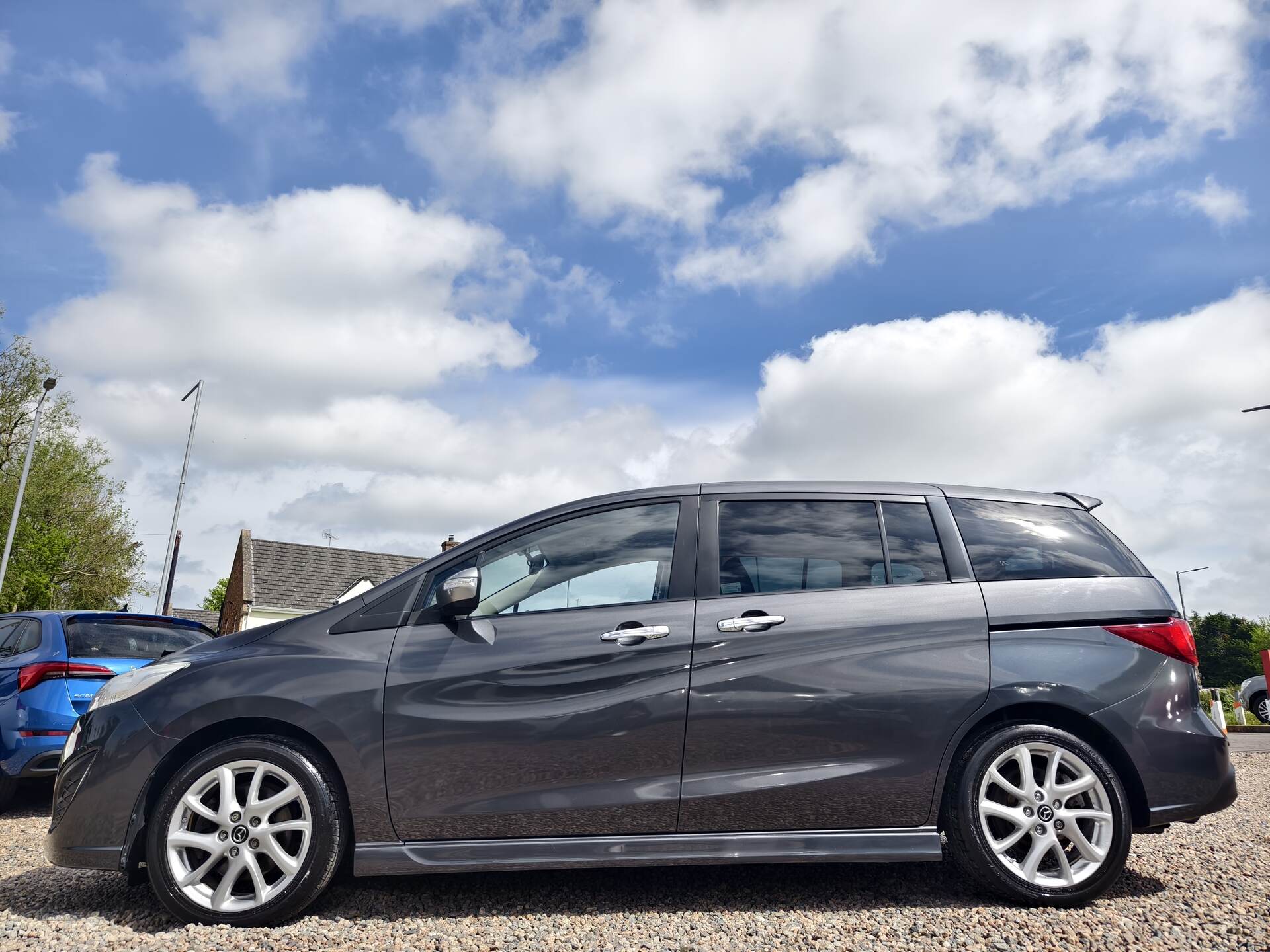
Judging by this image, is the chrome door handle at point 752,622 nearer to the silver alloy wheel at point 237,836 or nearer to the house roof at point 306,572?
the silver alloy wheel at point 237,836

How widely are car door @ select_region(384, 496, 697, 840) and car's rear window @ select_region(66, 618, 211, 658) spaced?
3650 millimetres

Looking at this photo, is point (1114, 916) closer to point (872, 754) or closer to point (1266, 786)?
point (872, 754)

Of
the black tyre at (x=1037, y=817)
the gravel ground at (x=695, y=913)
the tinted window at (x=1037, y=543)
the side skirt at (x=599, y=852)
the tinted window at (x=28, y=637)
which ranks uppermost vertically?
the tinted window at (x=1037, y=543)

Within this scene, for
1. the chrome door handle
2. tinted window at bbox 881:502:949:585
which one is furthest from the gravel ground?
tinted window at bbox 881:502:949:585

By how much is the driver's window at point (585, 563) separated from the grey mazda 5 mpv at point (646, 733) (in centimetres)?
1

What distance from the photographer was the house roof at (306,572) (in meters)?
34.3

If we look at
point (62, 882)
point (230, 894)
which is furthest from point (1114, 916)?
point (62, 882)

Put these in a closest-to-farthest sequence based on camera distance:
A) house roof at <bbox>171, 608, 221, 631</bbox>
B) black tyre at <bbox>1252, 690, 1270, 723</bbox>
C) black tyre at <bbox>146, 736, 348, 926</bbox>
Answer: black tyre at <bbox>146, 736, 348, 926</bbox>
black tyre at <bbox>1252, 690, 1270, 723</bbox>
house roof at <bbox>171, 608, 221, 631</bbox>

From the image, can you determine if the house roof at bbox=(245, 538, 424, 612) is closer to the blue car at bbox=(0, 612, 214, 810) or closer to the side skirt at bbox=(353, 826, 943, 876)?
the blue car at bbox=(0, 612, 214, 810)

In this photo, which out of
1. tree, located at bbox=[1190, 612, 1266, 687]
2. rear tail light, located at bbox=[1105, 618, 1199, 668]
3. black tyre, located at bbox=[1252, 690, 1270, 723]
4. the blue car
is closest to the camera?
rear tail light, located at bbox=[1105, 618, 1199, 668]

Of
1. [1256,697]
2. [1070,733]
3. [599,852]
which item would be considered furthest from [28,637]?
[1256,697]

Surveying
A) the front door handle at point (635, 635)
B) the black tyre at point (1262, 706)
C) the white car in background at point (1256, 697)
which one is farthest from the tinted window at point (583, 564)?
the white car in background at point (1256, 697)

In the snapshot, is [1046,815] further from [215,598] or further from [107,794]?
[215,598]

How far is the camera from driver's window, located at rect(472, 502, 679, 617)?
3.81m
